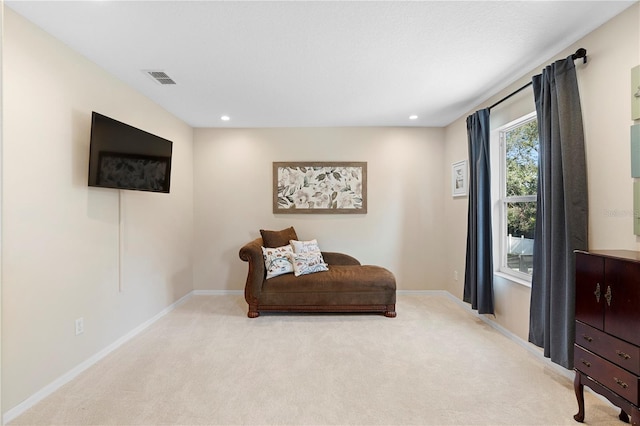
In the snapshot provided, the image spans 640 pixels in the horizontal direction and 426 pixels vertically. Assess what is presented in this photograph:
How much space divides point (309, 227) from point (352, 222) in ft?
2.07

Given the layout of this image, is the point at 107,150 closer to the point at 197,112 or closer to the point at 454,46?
the point at 197,112

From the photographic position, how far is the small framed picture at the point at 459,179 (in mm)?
3957

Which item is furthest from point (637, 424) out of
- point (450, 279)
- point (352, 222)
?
point (352, 222)

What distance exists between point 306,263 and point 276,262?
0.36 m

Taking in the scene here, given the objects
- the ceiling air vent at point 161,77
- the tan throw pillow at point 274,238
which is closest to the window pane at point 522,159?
the tan throw pillow at point 274,238

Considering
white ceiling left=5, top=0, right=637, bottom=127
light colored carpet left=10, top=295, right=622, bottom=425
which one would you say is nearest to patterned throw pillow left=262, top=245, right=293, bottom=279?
light colored carpet left=10, top=295, right=622, bottom=425

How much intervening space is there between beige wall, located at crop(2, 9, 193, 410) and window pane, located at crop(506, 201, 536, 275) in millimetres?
3848

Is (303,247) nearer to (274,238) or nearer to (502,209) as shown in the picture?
(274,238)

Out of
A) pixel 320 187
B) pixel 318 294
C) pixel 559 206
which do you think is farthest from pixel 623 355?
pixel 320 187

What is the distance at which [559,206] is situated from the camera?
2.30 meters

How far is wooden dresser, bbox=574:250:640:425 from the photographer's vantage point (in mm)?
1574

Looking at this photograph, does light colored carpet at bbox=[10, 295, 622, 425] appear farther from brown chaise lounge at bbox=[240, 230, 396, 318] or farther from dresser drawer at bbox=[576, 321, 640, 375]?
dresser drawer at bbox=[576, 321, 640, 375]

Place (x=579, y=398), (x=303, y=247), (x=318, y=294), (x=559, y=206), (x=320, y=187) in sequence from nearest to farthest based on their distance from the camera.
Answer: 1. (x=579, y=398)
2. (x=559, y=206)
3. (x=318, y=294)
4. (x=303, y=247)
5. (x=320, y=187)

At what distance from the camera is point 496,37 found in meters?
2.25
